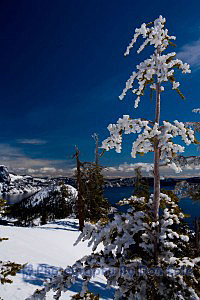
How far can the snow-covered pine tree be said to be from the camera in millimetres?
3762

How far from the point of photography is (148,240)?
14.0ft

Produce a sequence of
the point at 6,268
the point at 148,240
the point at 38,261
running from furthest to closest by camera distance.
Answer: the point at 38,261 → the point at 6,268 → the point at 148,240

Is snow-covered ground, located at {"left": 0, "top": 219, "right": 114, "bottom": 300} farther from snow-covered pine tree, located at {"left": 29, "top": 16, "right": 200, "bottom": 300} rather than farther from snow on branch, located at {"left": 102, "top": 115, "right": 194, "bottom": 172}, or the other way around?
snow on branch, located at {"left": 102, "top": 115, "right": 194, "bottom": 172}

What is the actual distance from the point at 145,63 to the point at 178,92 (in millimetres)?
855

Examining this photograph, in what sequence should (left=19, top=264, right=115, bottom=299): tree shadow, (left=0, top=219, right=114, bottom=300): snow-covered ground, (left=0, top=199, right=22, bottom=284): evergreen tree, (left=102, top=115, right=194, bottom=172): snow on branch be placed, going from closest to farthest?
(left=102, top=115, right=194, bottom=172): snow on branch < (left=0, top=199, right=22, bottom=284): evergreen tree < (left=0, top=219, right=114, bottom=300): snow-covered ground < (left=19, top=264, right=115, bottom=299): tree shadow

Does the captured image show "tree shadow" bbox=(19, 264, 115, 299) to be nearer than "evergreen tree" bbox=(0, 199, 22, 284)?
No

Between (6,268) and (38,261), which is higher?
(6,268)

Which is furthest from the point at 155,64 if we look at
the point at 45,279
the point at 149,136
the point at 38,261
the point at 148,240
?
the point at 38,261

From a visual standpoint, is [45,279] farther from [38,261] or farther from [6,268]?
[6,268]

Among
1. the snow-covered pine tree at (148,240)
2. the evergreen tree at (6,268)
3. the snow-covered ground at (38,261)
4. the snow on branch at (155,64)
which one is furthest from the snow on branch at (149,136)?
the snow-covered ground at (38,261)

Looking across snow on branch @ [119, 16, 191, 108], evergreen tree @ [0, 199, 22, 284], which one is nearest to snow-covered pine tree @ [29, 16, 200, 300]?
snow on branch @ [119, 16, 191, 108]

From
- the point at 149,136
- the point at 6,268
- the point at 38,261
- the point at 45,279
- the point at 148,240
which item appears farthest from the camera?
Result: the point at 38,261

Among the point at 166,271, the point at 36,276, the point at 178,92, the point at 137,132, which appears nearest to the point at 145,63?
the point at 178,92

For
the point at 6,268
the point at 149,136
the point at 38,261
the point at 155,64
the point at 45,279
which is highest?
the point at 155,64
